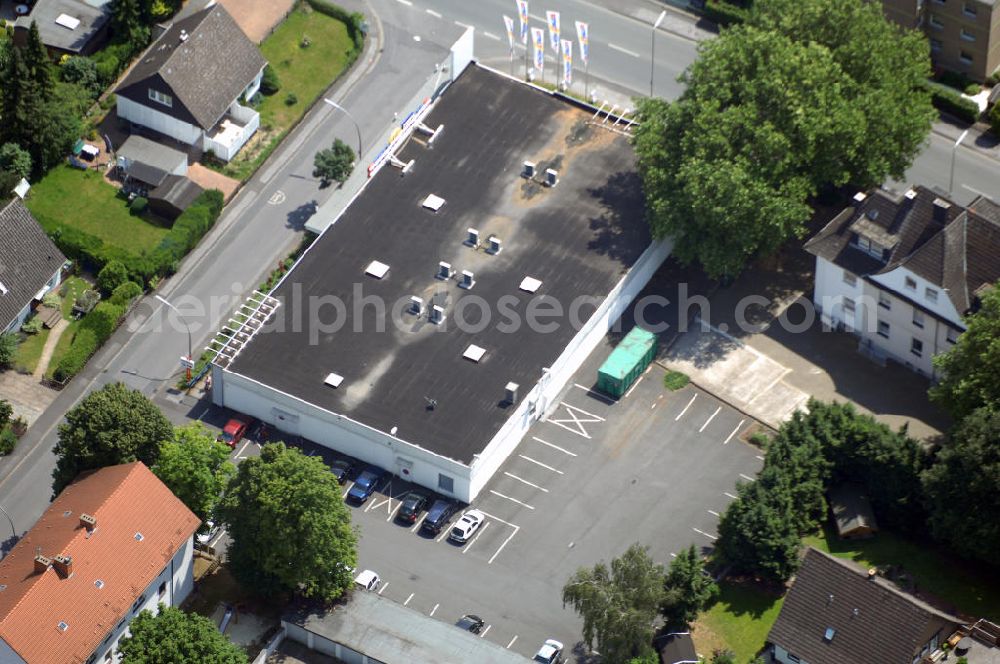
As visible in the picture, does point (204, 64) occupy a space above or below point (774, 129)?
below

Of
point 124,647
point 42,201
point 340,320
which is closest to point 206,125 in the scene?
point 42,201

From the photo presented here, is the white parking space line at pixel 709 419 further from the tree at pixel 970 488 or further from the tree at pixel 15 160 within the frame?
the tree at pixel 15 160

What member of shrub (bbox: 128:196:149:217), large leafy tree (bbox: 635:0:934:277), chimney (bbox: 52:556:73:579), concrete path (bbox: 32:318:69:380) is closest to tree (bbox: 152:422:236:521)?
chimney (bbox: 52:556:73:579)

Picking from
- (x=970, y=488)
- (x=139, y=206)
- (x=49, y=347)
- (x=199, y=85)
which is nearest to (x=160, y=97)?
(x=199, y=85)

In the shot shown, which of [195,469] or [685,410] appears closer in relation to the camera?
[195,469]

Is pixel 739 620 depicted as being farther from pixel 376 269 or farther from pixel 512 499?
pixel 376 269

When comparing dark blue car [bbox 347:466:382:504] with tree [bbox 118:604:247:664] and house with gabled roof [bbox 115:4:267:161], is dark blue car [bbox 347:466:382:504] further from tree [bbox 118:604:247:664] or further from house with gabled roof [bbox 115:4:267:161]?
house with gabled roof [bbox 115:4:267:161]

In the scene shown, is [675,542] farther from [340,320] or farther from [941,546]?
[340,320]
